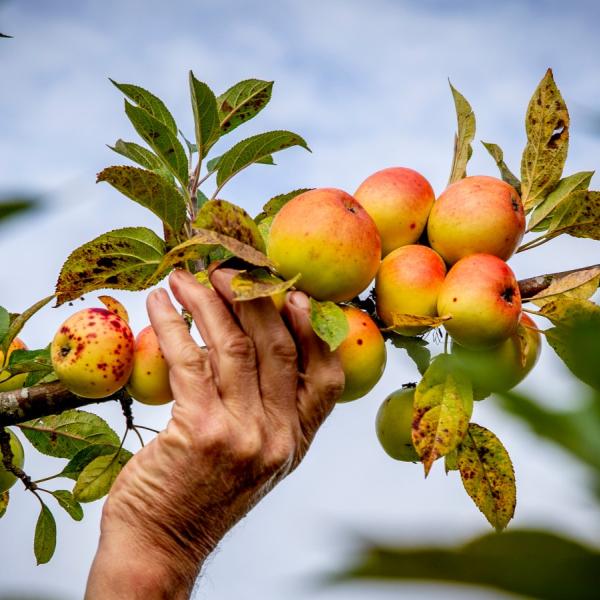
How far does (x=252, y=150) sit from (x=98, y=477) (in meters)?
0.86

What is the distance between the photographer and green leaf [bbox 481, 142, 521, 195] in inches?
65.7

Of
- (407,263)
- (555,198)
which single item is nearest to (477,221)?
(407,263)

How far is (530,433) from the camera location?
272 mm

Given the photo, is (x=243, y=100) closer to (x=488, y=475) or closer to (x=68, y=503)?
(x=488, y=475)

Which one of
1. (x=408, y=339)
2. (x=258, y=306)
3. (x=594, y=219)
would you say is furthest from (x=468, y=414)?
(x=594, y=219)

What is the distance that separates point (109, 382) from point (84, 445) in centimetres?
68

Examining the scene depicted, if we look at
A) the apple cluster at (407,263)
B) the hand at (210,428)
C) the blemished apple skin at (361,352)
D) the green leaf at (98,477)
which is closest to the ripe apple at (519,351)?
the apple cluster at (407,263)

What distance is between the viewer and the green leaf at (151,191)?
4.57 ft

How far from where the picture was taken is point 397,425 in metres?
1.55

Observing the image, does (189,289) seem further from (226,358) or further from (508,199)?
(508,199)

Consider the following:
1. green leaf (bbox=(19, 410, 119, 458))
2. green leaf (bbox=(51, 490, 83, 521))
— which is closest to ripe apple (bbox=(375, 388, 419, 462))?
green leaf (bbox=(19, 410, 119, 458))

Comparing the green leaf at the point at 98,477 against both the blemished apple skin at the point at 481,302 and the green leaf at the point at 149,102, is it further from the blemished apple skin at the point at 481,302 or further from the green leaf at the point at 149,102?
the blemished apple skin at the point at 481,302

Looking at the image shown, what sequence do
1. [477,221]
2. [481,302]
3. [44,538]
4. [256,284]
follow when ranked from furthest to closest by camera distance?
[44,538]
[477,221]
[481,302]
[256,284]

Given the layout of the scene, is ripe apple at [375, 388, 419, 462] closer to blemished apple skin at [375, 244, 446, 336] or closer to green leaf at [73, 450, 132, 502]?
blemished apple skin at [375, 244, 446, 336]
